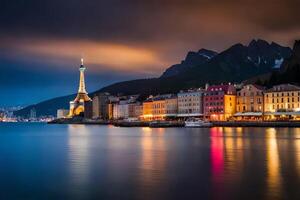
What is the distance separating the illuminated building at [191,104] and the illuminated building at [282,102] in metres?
20.1

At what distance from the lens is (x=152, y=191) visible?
63.7ft

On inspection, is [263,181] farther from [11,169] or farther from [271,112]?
[271,112]

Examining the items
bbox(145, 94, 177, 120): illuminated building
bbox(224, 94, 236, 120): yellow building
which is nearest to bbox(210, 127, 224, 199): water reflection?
bbox(224, 94, 236, 120): yellow building

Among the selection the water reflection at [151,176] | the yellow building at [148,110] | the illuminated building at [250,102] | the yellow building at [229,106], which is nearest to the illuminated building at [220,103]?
the yellow building at [229,106]

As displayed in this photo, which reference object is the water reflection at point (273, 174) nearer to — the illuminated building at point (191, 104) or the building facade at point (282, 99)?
the building facade at point (282, 99)

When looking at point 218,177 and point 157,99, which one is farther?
point 157,99

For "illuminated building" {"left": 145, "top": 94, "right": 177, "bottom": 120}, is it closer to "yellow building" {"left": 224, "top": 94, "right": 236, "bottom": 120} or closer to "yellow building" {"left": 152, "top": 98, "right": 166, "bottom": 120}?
"yellow building" {"left": 152, "top": 98, "right": 166, "bottom": 120}

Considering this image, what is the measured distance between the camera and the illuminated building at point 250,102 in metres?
94.5

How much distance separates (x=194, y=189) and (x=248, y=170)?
6231mm

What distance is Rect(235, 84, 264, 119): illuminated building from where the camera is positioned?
9448 centimetres

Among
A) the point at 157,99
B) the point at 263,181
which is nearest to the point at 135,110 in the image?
the point at 157,99

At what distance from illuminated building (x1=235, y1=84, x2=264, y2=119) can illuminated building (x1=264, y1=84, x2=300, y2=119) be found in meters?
1.63

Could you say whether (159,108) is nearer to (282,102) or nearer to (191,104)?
(191,104)

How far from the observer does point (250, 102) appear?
96562 millimetres
